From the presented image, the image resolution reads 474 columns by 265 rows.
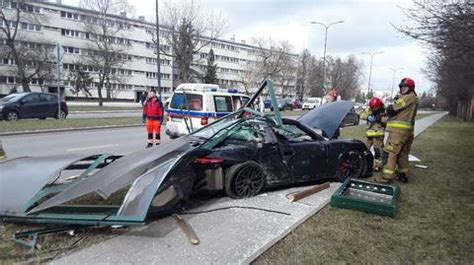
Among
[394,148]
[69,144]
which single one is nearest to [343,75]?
[69,144]

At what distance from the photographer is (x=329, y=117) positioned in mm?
6883

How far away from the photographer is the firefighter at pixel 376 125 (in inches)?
306

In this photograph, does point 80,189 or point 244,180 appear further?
point 244,180

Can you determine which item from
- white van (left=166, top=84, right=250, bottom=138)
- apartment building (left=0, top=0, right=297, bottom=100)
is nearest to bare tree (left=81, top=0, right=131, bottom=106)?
apartment building (left=0, top=0, right=297, bottom=100)

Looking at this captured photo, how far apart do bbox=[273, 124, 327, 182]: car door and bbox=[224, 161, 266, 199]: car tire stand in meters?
0.55

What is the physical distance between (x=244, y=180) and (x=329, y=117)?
8.35ft

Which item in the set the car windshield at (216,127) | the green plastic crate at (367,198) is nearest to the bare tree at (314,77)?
the green plastic crate at (367,198)

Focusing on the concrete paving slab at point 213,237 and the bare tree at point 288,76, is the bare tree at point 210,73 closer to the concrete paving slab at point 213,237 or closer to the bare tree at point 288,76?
the bare tree at point 288,76

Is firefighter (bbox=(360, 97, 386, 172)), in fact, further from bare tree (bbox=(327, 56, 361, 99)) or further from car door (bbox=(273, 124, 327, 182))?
bare tree (bbox=(327, 56, 361, 99))

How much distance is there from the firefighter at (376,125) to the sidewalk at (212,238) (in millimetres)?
3538

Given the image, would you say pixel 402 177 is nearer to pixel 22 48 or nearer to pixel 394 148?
pixel 394 148

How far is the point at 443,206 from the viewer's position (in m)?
5.39

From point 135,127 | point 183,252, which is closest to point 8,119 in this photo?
point 135,127

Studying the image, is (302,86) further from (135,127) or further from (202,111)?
(202,111)
